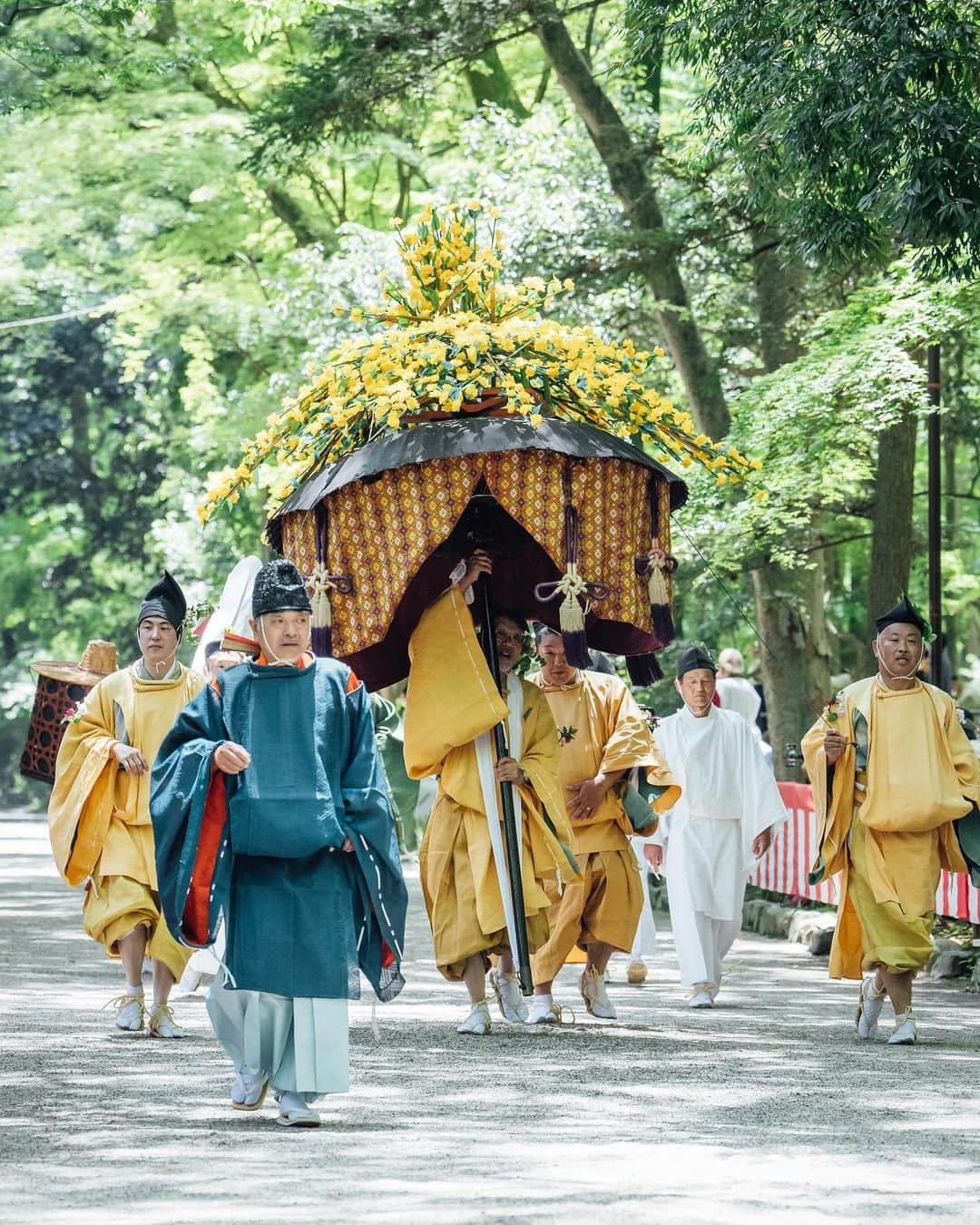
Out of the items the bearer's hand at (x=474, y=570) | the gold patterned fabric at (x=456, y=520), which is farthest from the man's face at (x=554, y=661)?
the bearer's hand at (x=474, y=570)

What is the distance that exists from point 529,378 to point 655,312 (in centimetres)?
935

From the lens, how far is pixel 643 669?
11.1 m

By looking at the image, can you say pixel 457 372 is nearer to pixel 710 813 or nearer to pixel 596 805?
pixel 596 805

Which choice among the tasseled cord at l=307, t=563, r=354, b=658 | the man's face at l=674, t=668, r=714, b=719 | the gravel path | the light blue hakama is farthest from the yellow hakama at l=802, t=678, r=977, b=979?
the light blue hakama

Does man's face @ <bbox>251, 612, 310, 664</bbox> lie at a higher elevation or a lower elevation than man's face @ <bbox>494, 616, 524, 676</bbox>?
lower

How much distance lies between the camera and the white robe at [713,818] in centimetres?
1171

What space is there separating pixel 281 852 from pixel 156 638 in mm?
3421

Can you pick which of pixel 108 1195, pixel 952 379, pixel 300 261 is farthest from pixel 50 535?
pixel 108 1195

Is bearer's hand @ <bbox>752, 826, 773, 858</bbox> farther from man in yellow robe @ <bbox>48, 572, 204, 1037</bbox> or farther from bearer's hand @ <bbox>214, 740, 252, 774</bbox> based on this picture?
bearer's hand @ <bbox>214, 740, 252, 774</bbox>

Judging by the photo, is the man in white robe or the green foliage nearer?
the green foliage

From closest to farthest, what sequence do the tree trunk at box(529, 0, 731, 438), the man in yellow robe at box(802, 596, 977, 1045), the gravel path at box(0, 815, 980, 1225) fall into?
the gravel path at box(0, 815, 980, 1225), the man in yellow robe at box(802, 596, 977, 1045), the tree trunk at box(529, 0, 731, 438)

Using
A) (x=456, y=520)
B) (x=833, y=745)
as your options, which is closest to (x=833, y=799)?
(x=833, y=745)

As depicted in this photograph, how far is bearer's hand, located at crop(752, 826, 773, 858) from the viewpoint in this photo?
39.0 ft

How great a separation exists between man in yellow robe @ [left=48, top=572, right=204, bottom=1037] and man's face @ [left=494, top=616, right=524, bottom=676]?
5.05 ft
